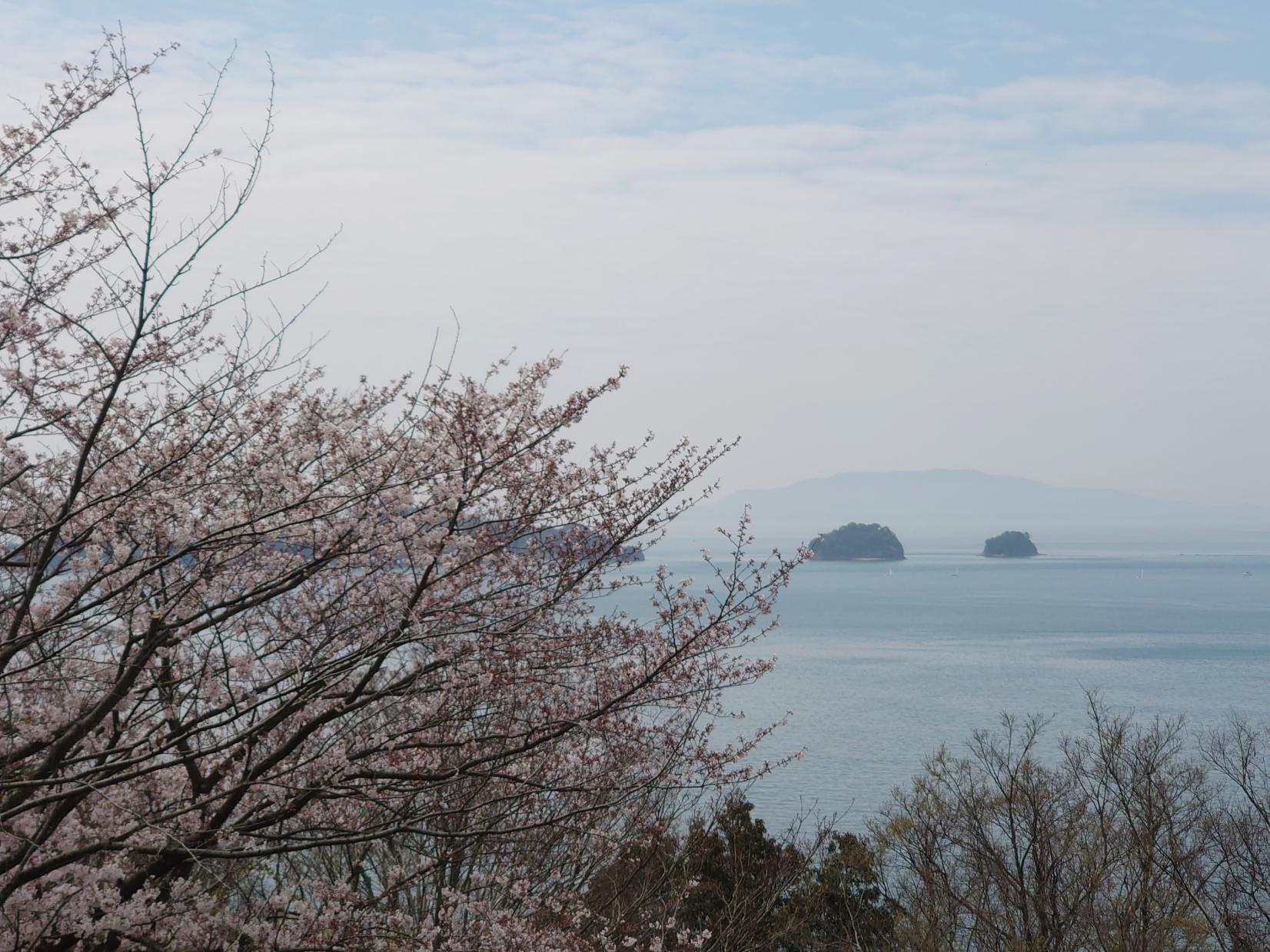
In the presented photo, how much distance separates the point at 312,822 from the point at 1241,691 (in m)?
60.5

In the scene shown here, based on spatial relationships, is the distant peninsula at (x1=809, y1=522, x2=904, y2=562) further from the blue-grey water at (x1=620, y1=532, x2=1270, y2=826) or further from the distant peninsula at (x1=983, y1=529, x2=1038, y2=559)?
the blue-grey water at (x1=620, y1=532, x2=1270, y2=826)

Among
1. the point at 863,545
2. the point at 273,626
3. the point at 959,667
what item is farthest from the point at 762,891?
the point at 863,545

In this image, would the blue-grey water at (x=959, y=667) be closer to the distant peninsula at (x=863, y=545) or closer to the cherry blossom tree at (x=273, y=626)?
the cherry blossom tree at (x=273, y=626)

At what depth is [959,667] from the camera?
65.6 m

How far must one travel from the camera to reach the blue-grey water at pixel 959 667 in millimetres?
43500

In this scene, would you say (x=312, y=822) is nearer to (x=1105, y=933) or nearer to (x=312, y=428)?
(x=312, y=428)

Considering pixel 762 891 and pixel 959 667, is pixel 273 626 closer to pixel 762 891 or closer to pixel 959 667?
pixel 762 891

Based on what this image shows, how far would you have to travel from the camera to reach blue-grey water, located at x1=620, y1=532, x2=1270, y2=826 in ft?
143

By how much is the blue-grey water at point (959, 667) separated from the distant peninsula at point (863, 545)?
51.1 m

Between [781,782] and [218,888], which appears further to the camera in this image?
[781,782]

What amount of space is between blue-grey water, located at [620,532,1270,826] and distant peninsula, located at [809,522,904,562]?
168ft

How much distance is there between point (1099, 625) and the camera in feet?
287

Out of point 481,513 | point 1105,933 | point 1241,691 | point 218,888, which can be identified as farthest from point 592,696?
point 1241,691

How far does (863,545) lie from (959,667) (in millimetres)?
119298
